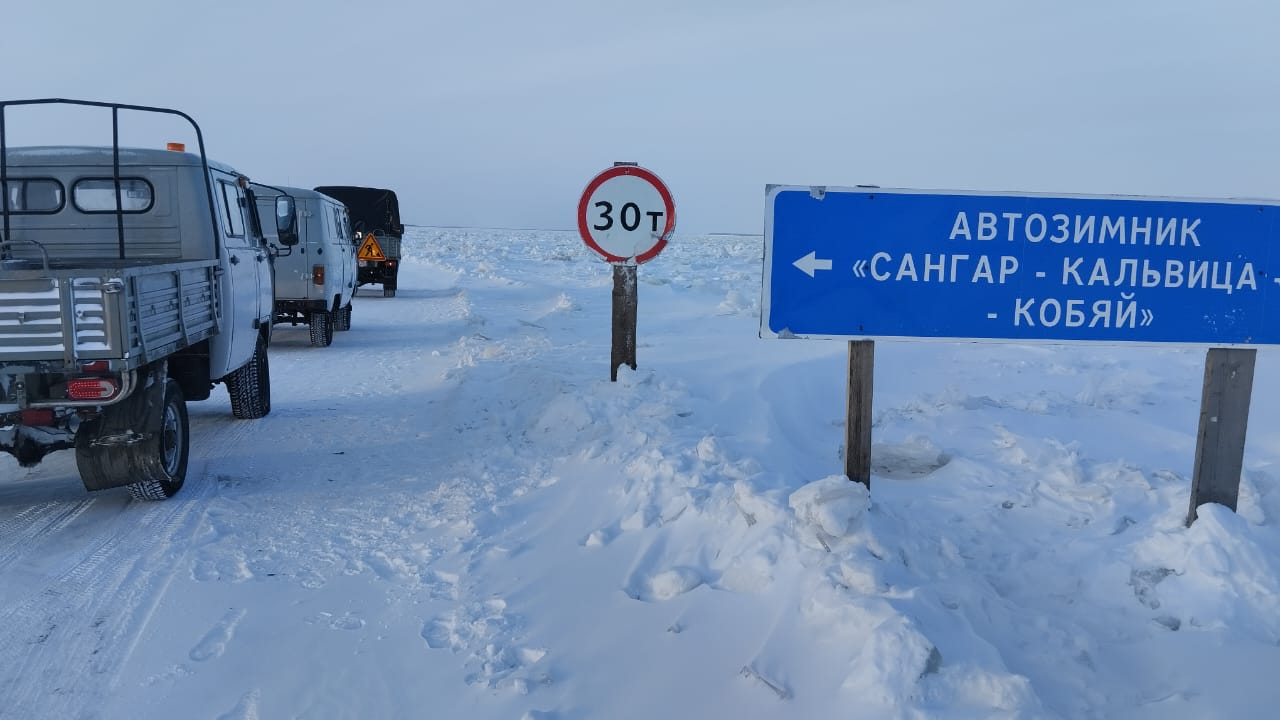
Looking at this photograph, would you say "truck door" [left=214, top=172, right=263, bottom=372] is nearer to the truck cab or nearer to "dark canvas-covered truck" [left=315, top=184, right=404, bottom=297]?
the truck cab

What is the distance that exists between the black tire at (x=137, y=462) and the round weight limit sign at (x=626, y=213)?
3.18 meters

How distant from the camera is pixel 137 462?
5.61 metres

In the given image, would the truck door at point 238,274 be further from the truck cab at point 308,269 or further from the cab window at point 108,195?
the truck cab at point 308,269

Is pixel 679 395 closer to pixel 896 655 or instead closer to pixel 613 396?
pixel 613 396

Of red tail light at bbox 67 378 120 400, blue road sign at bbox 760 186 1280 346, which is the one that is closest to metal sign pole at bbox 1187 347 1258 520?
blue road sign at bbox 760 186 1280 346

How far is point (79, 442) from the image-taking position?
554cm

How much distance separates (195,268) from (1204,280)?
6.22 m

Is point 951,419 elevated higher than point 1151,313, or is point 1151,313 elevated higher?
point 1151,313

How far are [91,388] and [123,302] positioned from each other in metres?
0.57

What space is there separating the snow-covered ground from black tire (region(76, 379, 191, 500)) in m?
0.16

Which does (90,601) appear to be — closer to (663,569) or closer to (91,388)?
(91,388)

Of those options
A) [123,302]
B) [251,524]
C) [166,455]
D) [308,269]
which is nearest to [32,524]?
[166,455]

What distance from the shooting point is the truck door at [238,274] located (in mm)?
7414

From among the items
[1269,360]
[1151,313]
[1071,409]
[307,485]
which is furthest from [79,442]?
[1269,360]
